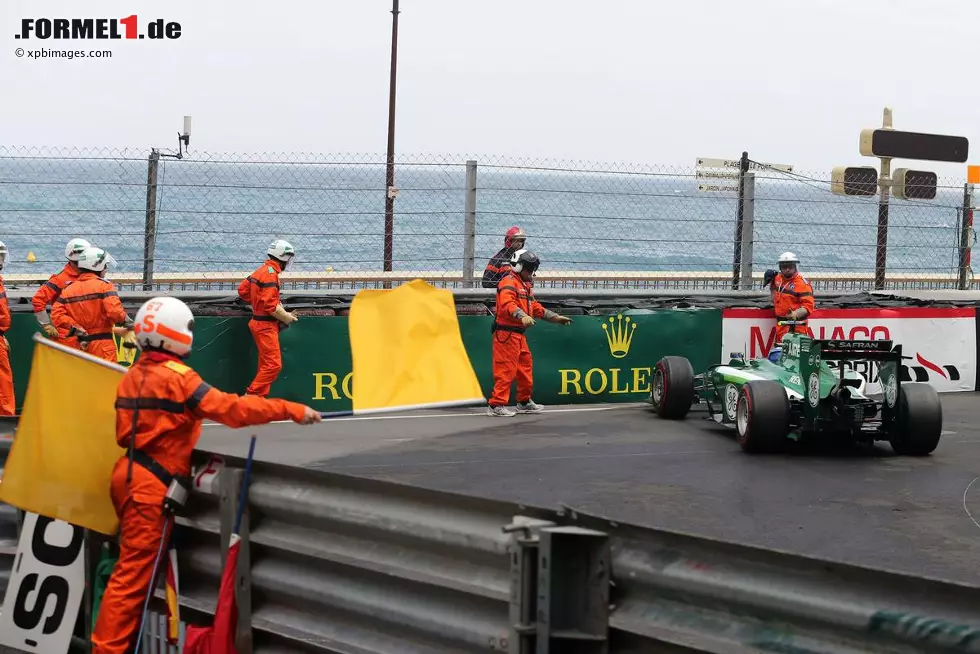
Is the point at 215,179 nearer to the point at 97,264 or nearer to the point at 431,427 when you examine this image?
the point at 97,264

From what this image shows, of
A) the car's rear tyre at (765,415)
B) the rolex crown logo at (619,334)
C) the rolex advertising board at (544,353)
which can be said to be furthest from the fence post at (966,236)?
the car's rear tyre at (765,415)

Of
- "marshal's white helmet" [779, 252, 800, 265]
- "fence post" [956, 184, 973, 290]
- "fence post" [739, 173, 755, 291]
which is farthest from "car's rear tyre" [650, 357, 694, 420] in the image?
"fence post" [956, 184, 973, 290]

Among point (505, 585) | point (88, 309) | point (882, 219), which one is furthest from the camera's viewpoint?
point (882, 219)

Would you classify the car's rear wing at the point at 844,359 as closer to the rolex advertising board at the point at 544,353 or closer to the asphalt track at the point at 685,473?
the asphalt track at the point at 685,473

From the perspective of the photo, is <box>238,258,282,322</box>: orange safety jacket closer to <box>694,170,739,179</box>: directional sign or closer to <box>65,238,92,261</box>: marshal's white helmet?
<box>65,238,92,261</box>: marshal's white helmet

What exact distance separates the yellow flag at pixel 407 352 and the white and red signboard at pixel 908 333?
688 cm

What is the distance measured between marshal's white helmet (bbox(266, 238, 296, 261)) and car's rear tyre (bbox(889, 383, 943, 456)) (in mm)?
5907

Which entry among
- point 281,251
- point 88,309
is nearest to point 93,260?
point 88,309

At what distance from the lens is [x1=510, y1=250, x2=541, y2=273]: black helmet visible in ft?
40.8

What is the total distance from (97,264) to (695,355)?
6.39 m

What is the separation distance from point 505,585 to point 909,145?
567 inches

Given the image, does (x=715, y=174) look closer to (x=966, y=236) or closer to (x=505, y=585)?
(x=966, y=236)

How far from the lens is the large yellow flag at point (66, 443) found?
5.10 metres

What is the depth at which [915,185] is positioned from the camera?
635 inches
